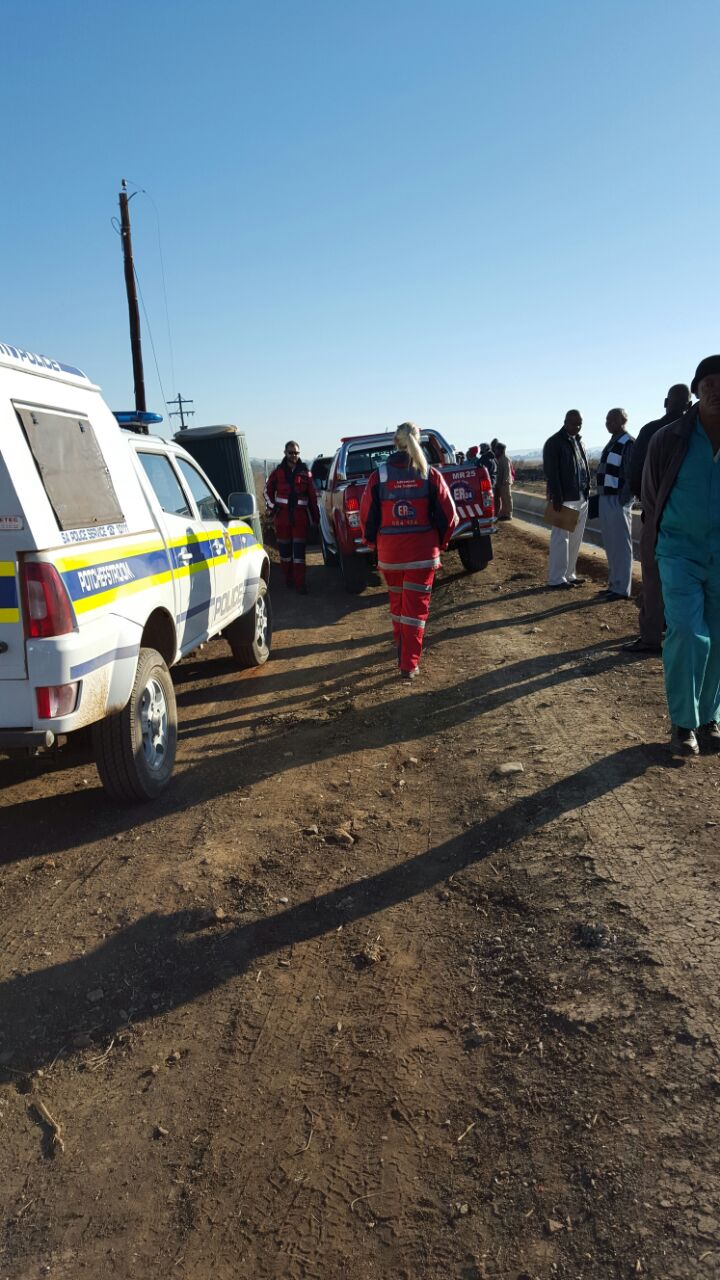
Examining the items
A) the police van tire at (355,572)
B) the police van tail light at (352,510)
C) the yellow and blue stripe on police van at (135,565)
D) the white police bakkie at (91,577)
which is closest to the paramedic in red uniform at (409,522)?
the yellow and blue stripe on police van at (135,565)

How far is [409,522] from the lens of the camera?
22.5 ft

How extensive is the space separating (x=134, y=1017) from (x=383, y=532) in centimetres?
464

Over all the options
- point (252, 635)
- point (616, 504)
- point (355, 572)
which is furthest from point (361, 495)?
point (252, 635)

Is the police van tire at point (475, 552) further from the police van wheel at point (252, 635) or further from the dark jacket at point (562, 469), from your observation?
the police van wheel at point (252, 635)

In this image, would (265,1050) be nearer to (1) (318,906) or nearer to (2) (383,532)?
(1) (318,906)

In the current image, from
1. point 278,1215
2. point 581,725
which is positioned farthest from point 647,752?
point 278,1215

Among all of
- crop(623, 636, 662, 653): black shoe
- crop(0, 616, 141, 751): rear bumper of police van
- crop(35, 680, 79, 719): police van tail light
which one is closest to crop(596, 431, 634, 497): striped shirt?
crop(623, 636, 662, 653): black shoe

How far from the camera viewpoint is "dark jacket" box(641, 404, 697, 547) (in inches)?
180

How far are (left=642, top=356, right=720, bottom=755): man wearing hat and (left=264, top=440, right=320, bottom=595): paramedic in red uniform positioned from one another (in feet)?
25.4

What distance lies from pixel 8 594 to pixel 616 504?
7110mm

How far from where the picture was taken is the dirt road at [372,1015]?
2074mm

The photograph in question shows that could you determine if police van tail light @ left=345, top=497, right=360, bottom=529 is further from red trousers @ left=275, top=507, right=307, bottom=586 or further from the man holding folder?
the man holding folder

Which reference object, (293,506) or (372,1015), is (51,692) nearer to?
(372,1015)

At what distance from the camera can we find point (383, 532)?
22.8 ft
